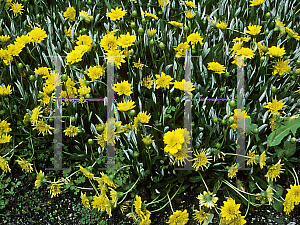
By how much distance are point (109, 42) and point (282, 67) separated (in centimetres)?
107

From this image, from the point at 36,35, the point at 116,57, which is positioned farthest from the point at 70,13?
the point at 116,57

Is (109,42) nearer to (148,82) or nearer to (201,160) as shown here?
(148,82)

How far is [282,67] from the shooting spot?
5.69ft

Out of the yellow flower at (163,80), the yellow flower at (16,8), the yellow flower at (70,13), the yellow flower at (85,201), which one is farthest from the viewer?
the yellow flower at (16,8)

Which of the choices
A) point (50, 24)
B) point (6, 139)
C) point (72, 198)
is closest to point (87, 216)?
point (72, 198)

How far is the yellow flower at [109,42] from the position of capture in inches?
66.8

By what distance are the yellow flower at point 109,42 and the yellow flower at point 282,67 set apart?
0.99m

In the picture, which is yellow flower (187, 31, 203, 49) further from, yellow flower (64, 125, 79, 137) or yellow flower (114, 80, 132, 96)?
yellow flower (64, 125, 79, 137)

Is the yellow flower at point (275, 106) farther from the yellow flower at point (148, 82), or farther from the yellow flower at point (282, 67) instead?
the yellow flower at point (148, 82)

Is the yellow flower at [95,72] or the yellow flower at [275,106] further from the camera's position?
the yellow flower at [95,72]

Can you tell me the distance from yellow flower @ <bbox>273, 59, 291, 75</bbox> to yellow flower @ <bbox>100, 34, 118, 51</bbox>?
0.99 m

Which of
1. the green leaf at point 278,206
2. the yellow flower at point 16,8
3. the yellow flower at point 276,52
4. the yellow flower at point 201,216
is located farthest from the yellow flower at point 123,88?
the yellow flower at point 16,8

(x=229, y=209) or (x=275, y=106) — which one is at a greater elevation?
(x=275, y=106)

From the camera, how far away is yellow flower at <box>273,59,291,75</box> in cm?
172
